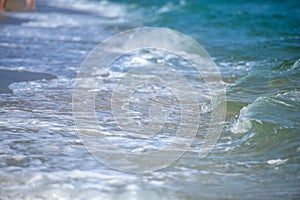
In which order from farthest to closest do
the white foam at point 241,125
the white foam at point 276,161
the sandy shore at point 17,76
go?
the sandy shore at point 17,76
the white foam at point 241,125
the white foam at point 276,161

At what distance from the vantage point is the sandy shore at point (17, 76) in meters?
4.79

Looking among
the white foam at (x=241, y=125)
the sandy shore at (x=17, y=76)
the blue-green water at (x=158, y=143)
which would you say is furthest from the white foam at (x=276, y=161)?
the sandy shore at (x=17, y=76)

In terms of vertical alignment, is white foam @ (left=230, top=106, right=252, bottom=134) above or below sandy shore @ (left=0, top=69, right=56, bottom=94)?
above

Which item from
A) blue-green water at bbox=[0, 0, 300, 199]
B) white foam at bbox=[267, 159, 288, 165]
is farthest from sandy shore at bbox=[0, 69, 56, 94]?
white foam at bbox=[267, 159, 288, 165]

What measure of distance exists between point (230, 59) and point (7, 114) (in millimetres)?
4302

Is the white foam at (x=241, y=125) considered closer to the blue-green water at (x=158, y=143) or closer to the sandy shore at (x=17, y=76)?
the blue-green water at (x=158, y=143)

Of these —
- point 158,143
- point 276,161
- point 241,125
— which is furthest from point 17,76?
point 276,161

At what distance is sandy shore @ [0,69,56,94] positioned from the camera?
4789 mm

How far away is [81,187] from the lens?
91.6 inches

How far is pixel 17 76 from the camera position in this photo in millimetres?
5055

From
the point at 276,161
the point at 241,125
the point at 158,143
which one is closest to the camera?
the point at 276,161

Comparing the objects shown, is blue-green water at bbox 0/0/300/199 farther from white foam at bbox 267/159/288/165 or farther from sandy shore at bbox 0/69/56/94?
sandy shore at bbox 0/69/56/94

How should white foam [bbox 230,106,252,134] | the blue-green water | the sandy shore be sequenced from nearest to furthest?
the blue-green water, white foam [bbox 230,106,252,134], the sandy shore

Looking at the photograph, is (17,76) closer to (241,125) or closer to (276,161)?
(241,125)
